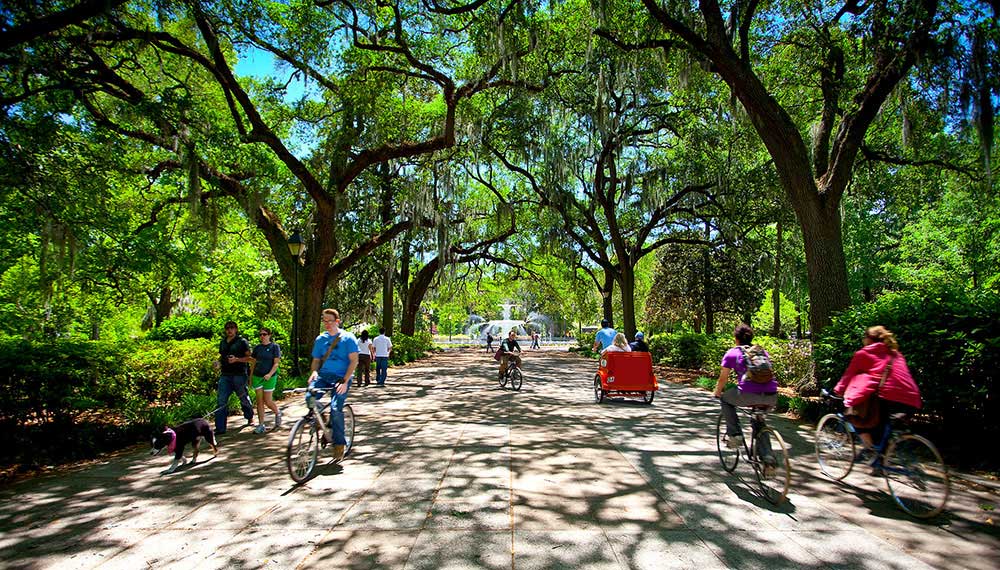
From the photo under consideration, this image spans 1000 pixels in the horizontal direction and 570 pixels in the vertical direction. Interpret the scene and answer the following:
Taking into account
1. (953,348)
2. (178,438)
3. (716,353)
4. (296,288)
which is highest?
(296,288)

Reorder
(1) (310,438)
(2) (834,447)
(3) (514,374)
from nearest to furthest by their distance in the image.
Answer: (2) (834,447)
(1) (310,438)
(3) (514,374)

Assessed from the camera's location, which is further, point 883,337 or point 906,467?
point 883,337

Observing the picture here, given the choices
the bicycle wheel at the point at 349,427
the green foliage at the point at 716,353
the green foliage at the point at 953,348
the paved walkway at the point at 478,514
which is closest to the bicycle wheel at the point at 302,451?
the paved walkway at the point at 478,514

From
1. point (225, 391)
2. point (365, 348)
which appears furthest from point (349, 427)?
point (365, 348)

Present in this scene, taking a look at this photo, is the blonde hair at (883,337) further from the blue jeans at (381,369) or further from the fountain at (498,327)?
the fountain at (498,327)

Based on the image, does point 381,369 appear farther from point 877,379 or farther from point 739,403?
point 877,379

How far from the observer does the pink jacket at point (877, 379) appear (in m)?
4.54

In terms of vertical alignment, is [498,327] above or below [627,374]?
above

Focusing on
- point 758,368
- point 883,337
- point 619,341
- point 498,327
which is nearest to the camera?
point 883,337

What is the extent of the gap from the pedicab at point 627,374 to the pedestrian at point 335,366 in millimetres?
6158

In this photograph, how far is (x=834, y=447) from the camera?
18.1 ft

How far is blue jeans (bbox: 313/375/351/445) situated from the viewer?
596 centimetres

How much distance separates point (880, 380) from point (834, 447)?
126cm

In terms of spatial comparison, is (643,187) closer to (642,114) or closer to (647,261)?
(642,114)
